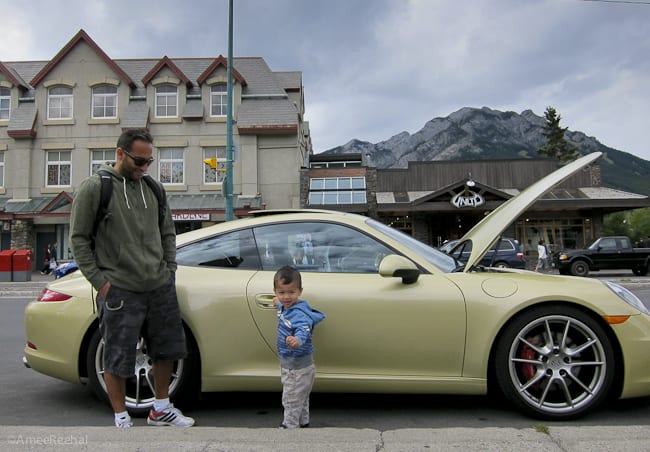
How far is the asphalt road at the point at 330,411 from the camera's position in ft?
9.78

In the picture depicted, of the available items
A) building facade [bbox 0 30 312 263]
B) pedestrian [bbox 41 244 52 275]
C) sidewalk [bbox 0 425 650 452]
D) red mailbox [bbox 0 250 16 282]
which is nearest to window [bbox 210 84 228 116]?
building facade [bbox 0 30 312 263]

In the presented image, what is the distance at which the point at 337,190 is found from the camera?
24.7 meters

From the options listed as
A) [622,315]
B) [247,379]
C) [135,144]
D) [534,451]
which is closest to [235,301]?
[247,379]

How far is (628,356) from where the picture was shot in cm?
286

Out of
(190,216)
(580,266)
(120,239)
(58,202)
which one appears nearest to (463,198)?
(580,266)

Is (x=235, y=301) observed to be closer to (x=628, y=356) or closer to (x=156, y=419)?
(x=156, y=419)

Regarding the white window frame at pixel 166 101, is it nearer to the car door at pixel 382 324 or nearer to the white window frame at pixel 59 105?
the white window frame at pixel 59 105

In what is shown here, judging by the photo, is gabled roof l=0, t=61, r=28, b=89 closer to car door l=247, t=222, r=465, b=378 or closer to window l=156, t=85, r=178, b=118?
window l=156, t=85, r=178, b=118

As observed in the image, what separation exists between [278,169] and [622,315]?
22154mm

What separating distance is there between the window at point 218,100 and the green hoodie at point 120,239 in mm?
22989

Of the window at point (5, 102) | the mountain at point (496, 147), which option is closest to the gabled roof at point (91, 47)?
the window at point (5, 102)

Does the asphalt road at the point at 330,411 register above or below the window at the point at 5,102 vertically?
below

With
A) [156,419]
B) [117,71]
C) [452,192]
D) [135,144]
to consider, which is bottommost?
[156,419]

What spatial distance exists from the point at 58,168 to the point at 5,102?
4.62 metres
